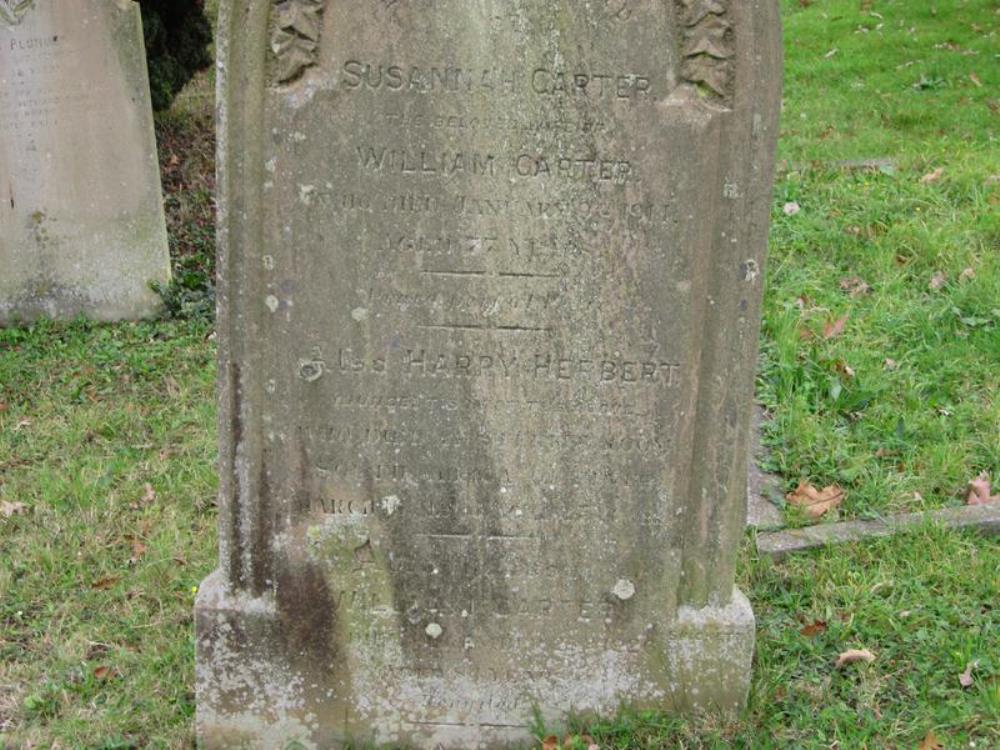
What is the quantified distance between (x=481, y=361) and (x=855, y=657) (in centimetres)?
156

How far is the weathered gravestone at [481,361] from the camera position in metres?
2.85

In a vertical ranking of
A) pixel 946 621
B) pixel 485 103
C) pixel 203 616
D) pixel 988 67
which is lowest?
pixel 946 621

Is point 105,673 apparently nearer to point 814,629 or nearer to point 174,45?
point 814,629

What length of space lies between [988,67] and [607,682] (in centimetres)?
873

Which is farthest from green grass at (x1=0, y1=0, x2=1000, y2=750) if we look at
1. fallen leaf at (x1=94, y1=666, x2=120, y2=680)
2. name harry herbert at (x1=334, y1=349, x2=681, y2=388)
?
name harry herbert at (x1=334, y1=349, x2=681, y2=388)

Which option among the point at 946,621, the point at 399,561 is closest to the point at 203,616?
the point at 399,561

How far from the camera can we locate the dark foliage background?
8.72 meters

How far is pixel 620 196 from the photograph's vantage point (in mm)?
2934

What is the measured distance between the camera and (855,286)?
624 centimetres

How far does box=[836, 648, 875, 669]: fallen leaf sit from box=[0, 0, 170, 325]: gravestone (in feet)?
14.2

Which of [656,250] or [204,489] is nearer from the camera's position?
[656,250]

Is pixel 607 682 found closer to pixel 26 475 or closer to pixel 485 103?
pixel 485 103

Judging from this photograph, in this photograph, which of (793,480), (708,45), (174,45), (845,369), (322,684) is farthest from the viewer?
(174,45)

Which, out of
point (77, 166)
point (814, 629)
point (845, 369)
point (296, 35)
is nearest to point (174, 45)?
point (77, 166)
